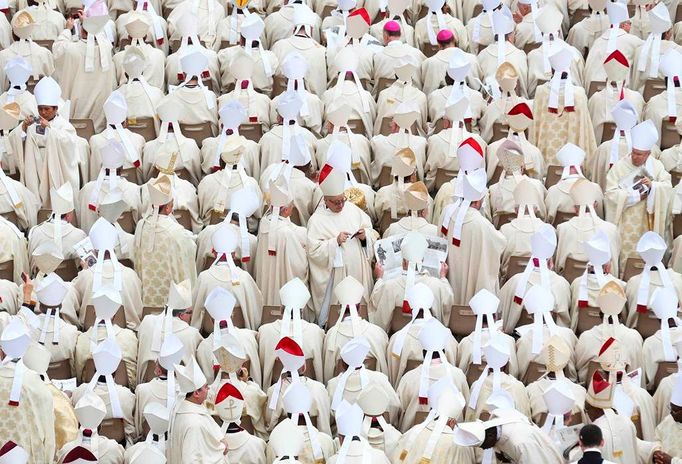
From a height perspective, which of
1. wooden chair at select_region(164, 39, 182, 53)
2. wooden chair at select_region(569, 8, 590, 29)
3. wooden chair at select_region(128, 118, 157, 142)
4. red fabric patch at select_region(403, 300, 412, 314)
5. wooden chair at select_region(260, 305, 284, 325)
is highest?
wooden chair at select_region(569, 8, 590, 29)

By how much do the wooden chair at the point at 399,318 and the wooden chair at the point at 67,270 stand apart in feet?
9.98

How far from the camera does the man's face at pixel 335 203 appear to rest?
1864 cm

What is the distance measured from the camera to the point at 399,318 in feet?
58.9

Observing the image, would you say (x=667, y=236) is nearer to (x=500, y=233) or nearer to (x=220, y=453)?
(x=500, y=233)

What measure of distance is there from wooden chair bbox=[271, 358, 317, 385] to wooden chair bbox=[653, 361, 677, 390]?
2895 millimetres

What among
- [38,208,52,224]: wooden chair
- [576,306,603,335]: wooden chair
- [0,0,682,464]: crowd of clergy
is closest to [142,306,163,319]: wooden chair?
→ [0,0,682,464]: crowd of clergy

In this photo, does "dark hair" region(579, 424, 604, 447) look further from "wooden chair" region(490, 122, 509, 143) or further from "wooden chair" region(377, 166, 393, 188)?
"wooden chair" region(490, 122, 509, 143)

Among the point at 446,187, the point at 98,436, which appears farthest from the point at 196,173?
the point at 98,436

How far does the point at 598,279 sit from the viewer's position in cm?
1797

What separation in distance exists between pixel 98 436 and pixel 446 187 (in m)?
4.46

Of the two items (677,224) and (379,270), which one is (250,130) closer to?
(379,270)

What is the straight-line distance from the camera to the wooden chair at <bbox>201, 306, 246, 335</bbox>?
18.0 m

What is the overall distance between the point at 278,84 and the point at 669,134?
396 centimetres

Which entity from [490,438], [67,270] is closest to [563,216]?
[67,270]
